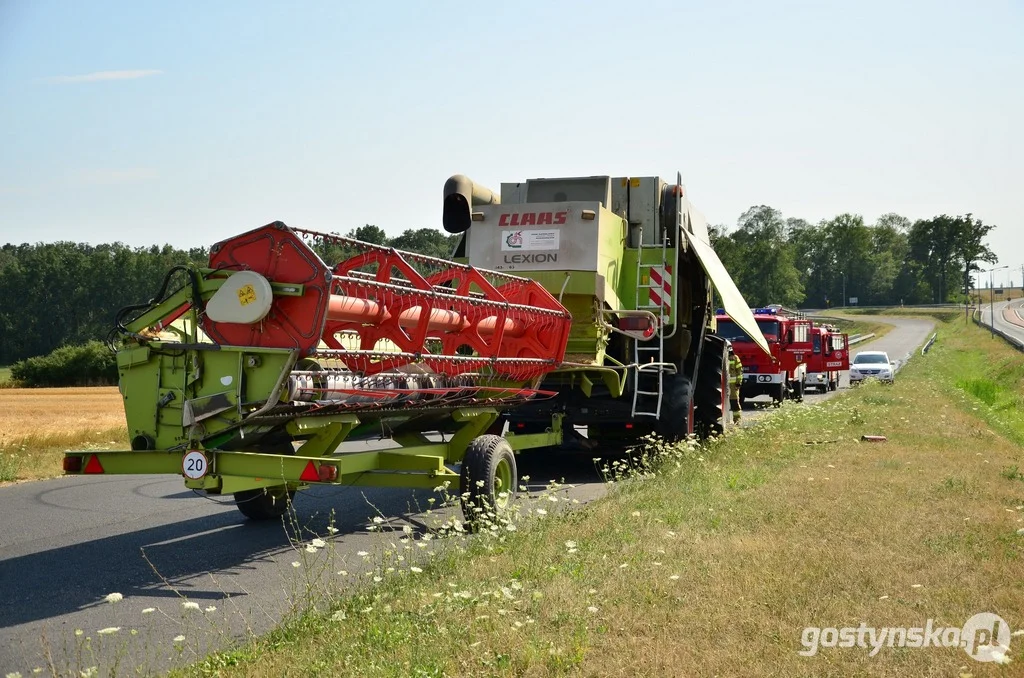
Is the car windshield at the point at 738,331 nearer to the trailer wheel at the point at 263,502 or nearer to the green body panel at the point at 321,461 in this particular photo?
the green body panel at the point at 321,461

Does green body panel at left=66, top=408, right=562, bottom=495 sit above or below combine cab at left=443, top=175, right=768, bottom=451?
below

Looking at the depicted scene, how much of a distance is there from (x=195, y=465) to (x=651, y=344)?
6.62 meters

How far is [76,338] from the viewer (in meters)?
67.2

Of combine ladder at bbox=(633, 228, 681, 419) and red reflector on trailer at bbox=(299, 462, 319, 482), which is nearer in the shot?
red reflector on trailer at bbox=(299, 462, 319, 482)

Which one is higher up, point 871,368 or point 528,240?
point 528,240

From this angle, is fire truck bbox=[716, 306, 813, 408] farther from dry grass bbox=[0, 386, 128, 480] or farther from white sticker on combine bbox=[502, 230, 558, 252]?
dry grass bbox=[0, 386, 128, 480]

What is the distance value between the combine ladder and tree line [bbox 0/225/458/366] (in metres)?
52.3

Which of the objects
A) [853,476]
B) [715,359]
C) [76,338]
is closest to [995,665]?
[853,476]

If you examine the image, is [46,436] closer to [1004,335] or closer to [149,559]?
[149,559]

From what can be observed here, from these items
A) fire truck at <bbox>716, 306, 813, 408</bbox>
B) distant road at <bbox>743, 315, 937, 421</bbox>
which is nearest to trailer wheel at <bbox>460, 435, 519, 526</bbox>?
fire truck at <bbox>716, 306, 813, 408</bbox>

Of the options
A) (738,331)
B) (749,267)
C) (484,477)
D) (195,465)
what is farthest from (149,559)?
(749,267)

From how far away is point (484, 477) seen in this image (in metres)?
8.44

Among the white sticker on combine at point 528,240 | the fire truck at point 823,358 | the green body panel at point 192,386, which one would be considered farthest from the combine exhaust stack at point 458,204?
the fire truck at point 823,358

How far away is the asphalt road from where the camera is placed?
18.3 ft
